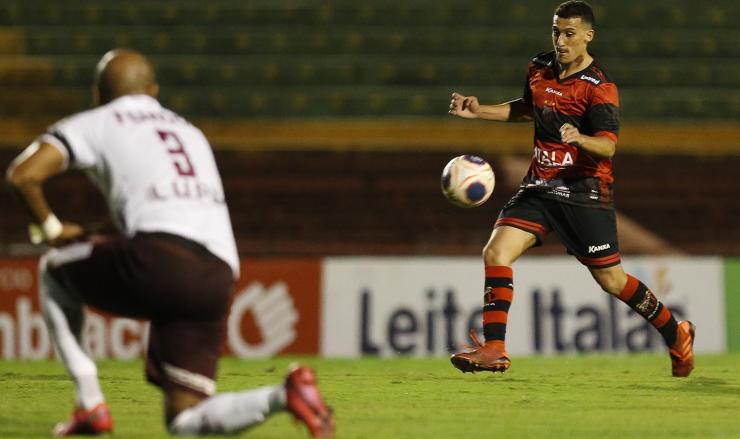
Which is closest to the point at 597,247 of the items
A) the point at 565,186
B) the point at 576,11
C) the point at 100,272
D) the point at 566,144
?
the point at 565,186

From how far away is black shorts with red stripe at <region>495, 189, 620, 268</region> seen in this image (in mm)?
6691

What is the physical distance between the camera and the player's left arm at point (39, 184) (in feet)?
13.5

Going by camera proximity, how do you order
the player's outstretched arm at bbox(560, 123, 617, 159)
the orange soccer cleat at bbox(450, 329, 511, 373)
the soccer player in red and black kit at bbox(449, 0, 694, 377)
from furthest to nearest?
the soccer player in red and black kit at bbox(449, 0, 694, 377) → the orange soccer cleat at bbox(450, 329, 511, 373) → the player's outstretched arm at bbox(560, 123, 617, 159)

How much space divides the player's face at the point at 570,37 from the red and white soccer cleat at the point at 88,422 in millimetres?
3442

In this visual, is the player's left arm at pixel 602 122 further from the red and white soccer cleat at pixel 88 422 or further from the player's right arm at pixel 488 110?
the red and white soccer cleat at pixel 88 422

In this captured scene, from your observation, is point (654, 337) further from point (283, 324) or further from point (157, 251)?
point (157, 251)

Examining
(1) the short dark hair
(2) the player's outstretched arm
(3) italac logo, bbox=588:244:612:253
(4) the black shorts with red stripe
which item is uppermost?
(1) the short dark hair

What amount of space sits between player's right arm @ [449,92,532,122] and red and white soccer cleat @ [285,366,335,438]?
10.3ft

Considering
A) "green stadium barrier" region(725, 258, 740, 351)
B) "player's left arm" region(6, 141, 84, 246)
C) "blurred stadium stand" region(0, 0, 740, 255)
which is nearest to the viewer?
"player's left arm" region(6, 141, 84, 246)

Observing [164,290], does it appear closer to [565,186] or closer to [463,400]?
[463,400]

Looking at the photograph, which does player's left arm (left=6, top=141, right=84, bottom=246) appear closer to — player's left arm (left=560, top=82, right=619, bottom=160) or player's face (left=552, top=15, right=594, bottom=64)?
player's left arm (left=560, top=82, right=619, bottom=160)

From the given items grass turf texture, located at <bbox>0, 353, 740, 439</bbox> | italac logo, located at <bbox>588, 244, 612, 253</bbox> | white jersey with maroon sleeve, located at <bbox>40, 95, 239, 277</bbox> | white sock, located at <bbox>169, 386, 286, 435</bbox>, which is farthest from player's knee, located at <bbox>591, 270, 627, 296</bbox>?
white sock, located at <bbox>169, 386, 286, 435</bbox>

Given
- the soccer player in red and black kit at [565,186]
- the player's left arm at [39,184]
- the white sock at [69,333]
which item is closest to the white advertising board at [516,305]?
the soccer player in red and black kit at [565,186]

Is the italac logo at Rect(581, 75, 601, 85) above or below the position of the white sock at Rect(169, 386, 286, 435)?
above
